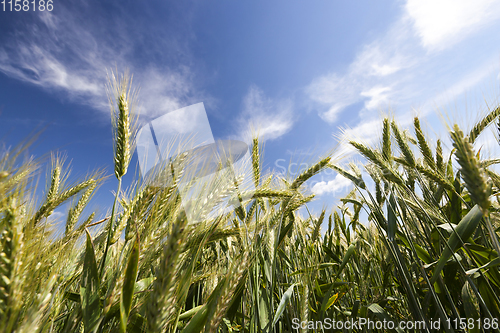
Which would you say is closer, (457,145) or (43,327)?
(43,327)

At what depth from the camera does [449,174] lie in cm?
195

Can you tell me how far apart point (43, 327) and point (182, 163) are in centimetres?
79

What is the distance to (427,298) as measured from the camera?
4.54ft

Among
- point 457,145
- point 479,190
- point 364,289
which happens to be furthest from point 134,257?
point 364,289

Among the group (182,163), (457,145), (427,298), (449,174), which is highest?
(449,174)

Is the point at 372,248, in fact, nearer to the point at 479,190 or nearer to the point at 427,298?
the point at 427,298

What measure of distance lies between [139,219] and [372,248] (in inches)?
103

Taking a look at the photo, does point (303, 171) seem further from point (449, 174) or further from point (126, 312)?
point (126, 312)

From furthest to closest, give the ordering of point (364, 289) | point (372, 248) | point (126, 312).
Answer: point (372, 248)
point (364, 289)
point (126, 312)

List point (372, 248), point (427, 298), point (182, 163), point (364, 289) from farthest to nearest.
→ point (372, 248), point (364, 289), point (427, 298), point (182, 163)

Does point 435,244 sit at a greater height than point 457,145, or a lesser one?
lesser

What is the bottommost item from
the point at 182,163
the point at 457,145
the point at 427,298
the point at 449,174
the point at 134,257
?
the point at 427,298

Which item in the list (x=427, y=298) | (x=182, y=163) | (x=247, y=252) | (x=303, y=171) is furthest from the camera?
(x=303, y=171)

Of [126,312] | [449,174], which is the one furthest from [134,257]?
[449,174]
